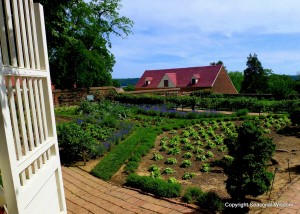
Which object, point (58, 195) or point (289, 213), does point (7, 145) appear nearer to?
point (58, 195)

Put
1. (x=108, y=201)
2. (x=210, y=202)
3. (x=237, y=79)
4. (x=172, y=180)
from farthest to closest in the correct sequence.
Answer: (x=237, y=79)
(x=172, y=180)
(x=108, y=201)
(x=210, y=202)

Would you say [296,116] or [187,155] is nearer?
[187,155]

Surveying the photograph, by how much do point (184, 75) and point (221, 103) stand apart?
72.3 feet

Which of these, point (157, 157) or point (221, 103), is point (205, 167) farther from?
point (221, 103)

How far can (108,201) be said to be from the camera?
5133mm

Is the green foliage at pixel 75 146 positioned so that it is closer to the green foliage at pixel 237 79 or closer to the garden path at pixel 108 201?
the garden path at pixel 108 201

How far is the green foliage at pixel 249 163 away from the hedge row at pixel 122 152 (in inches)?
119

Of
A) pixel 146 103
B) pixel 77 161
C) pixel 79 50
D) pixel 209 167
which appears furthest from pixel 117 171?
pixel 79 50

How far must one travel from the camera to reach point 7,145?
1820mm

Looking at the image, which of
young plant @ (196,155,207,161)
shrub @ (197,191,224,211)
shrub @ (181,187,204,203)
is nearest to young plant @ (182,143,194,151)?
young plant @ (196,155,207,161)

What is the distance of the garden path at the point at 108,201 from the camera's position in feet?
15.6

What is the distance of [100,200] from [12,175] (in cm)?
356

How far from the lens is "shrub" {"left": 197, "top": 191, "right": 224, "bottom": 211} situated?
4.69 m

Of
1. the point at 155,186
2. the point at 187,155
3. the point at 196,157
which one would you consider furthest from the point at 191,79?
the point at 155,186
